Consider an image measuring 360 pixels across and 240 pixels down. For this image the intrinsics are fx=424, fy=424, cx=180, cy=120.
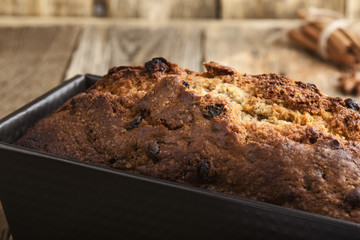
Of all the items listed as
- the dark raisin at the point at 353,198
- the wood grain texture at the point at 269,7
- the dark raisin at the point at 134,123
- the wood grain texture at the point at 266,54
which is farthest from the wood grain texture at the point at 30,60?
the dark raisin at the point at 353,198

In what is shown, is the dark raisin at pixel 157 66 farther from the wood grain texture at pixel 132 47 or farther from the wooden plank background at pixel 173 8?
the wooden plank background at pixel 173 8

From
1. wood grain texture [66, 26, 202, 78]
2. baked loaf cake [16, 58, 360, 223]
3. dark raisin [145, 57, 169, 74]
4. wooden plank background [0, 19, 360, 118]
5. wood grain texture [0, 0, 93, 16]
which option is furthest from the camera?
wood grain texture [0, 0, 93, 16]

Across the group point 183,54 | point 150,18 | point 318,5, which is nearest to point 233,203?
point 183,54

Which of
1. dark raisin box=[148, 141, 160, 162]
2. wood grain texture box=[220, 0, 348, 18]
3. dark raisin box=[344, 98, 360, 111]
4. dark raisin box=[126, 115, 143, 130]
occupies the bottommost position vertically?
dark raisin box=[148, 141, 160, 162]

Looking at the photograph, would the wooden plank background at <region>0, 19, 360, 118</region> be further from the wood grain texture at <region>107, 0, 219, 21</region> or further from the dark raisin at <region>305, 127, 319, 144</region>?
the dark raisin at <region>305, 127, 319, 144</region>

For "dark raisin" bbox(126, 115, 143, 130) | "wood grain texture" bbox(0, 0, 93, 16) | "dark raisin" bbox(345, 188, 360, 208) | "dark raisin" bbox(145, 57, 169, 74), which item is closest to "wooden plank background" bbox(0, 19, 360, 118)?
"wood grain texture" bbox(0, 0, 93, 16)

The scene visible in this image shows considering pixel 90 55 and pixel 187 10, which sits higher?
pixel 187 10

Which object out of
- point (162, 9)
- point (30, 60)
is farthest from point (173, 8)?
point (30, 60)

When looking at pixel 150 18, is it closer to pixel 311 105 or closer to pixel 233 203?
pixel 311 105
